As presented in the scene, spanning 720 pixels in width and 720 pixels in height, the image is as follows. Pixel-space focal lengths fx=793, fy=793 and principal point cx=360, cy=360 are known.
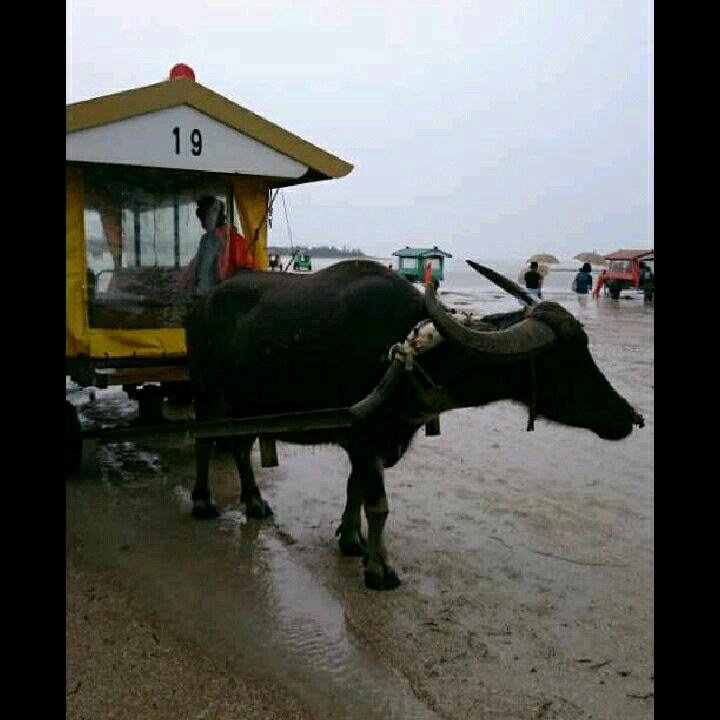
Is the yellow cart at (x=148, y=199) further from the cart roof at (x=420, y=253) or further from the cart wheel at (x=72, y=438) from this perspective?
the cart roof at (x=420, y=253)

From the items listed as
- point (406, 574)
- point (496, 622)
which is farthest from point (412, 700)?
point (406, 574)

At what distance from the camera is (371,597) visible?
13.2 ft

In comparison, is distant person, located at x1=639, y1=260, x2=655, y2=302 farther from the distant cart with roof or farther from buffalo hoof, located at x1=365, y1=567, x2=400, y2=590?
buffalo hoof, located at x1=365, y1=567, x2=400, y2=590

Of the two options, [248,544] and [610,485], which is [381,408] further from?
[610,485]

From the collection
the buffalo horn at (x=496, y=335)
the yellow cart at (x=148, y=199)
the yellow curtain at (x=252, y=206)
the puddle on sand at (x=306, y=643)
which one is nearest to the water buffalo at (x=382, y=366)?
the buffalo horn at (x=496, y=335)

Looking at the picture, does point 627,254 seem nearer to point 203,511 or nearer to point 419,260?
point 419,260

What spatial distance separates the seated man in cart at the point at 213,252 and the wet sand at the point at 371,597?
157 centimetres

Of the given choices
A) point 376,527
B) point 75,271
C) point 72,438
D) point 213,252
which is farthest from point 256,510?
point 75,271

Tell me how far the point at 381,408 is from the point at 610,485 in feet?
8.63

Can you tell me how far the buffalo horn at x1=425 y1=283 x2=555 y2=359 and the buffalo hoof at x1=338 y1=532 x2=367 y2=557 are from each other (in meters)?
1.56

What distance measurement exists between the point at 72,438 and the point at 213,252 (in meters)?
1.74

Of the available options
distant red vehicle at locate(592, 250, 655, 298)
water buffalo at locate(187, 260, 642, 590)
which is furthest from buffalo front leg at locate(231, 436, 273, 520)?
distant red vehicle at locate(592, 250, 655, 298)
